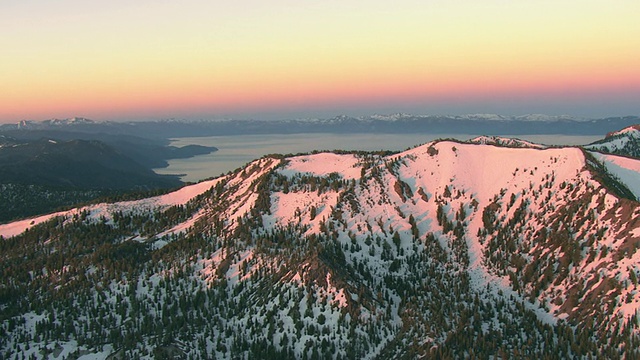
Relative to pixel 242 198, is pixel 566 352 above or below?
below

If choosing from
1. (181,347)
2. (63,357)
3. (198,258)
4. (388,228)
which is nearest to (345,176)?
(388,228)

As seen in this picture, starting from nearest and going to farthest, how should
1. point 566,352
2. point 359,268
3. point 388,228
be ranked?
point 566,352
point 359,268
point 388,228

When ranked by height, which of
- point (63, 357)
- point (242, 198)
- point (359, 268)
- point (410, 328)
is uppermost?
point (242, 198)

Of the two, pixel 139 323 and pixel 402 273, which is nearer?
pixel 139 323

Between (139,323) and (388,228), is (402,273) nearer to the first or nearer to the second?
(388,228)

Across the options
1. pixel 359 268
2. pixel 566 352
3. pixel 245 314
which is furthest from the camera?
pixel 359 268

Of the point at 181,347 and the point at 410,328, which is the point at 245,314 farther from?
the point at 410,328
